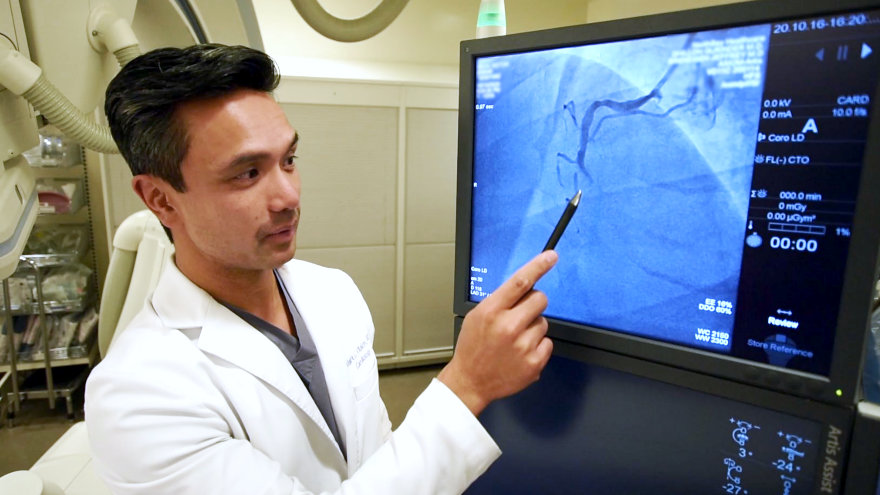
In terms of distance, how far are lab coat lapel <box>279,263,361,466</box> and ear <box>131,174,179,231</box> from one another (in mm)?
298

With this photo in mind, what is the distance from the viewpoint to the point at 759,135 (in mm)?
560

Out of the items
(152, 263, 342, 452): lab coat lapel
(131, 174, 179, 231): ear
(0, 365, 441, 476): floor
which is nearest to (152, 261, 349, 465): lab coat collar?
(152, 263, 342, 452): lab coat lapel

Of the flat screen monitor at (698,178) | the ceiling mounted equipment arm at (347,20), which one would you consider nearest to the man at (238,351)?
the flat screen monitor at (698,178)

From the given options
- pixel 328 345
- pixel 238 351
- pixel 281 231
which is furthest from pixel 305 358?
pixel 281 231

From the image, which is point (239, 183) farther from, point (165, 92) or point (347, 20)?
point (347, 20)

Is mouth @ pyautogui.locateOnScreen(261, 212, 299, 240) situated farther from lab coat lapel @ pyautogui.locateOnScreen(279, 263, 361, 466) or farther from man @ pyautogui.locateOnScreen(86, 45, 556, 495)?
lab coat lapel @ pyautogui.locateOnScreen(279, 263, 361, 466)

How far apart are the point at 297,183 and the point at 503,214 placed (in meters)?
0.35

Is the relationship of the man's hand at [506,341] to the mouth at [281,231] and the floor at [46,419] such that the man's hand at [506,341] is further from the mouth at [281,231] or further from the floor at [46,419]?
the floor at [46,419]

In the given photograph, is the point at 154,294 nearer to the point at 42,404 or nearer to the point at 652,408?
the point at 652,408

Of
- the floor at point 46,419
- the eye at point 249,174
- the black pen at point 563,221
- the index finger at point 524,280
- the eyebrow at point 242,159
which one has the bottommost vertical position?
the floor at point 46,419

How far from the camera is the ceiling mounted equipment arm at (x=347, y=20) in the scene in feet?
4.10

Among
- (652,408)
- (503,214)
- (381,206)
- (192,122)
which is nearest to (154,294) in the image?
(192,122)

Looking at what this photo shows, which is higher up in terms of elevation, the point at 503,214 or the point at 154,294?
the point at 503,214

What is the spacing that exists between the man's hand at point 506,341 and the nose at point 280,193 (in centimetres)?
34
